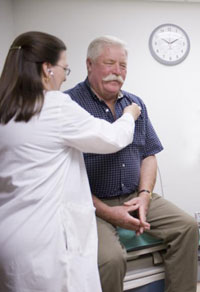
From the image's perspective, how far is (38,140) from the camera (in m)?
0.87

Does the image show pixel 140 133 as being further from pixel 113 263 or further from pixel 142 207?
pixel 113 263

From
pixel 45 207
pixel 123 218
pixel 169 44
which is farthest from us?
pixel 169 44

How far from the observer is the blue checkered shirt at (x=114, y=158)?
138 cm

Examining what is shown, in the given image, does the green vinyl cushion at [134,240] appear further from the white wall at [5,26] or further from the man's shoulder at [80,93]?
the white wall at [5,26]

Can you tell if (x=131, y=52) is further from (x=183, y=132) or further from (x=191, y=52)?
(x=183, y=132)

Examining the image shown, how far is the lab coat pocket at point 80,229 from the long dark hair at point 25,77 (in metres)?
0.36

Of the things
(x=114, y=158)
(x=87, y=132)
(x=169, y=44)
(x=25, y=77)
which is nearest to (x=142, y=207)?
(x=114, y=158)

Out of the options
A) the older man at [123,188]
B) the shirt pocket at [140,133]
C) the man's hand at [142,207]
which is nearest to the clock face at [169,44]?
the older man at [123,188]

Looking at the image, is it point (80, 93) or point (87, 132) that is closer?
point (87, 132)

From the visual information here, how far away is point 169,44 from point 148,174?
1426 mm

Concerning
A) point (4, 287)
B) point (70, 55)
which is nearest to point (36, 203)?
point (4, 287)

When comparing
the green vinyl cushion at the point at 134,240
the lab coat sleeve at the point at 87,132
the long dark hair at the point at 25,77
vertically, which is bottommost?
the green vinyl cushion at the point at 134,240

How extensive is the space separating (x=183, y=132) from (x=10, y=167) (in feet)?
6.44

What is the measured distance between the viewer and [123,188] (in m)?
1.43
